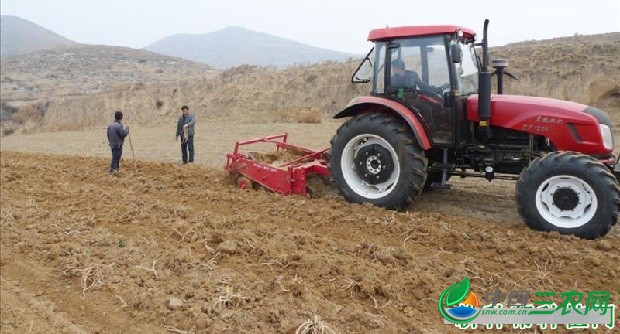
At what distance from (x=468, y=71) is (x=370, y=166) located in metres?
1.64

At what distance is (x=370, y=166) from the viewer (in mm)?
6609

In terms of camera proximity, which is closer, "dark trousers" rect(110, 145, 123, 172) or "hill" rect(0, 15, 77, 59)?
"dark trousers" rect(110, 145, 123, 172)

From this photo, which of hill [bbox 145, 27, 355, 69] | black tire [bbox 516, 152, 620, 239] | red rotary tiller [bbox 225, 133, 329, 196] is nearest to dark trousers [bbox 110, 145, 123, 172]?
red rotary tiller [bbox 225, 133, 329, 196]

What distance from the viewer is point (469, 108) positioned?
619 centimetres

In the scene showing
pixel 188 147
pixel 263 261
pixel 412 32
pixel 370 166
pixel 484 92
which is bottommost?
pixel 263 261

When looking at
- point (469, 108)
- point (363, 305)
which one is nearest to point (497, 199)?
point (469, 108)

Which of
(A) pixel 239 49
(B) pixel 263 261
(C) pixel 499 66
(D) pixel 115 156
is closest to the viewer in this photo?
(B) pixel 263 261

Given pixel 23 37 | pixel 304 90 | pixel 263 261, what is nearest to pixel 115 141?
pixel 263 261

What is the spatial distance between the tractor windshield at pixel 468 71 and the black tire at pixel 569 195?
1336mm

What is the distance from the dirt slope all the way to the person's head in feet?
5.45

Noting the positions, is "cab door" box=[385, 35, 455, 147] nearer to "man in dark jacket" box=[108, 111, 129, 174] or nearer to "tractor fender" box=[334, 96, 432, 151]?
"tractor fender" box=[334, 96, 432, 151]

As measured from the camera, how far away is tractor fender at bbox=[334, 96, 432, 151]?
6.16 metres

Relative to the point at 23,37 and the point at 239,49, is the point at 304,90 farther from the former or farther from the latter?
the point at 239,49

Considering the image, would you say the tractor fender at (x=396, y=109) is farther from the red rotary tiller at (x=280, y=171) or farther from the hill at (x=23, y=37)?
the hill at (x=23, y=37)
